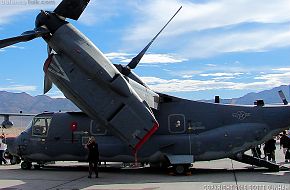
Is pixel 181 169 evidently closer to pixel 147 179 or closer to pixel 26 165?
pixel 147 179

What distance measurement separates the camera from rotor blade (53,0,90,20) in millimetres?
15117

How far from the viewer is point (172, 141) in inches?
648

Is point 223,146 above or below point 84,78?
below

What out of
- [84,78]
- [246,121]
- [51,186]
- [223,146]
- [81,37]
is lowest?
[51,186]

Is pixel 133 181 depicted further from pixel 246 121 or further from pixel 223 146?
pixel 246 121

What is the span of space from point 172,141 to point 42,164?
671 centimetres

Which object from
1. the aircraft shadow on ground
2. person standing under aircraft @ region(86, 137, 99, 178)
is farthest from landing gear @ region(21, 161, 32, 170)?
person standing under aircraft @ region(86, 137, 99, 178)

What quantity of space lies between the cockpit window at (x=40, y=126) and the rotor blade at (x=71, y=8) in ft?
18.0

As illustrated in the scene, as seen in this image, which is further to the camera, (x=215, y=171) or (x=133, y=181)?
(x=215, y=171)

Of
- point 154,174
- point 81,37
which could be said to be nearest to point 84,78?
point 81,37

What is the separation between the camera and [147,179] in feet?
48.9

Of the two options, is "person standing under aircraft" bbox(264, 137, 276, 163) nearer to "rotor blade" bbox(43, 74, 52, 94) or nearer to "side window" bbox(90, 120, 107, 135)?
"side window" bbox(90, 120, 107, 135)

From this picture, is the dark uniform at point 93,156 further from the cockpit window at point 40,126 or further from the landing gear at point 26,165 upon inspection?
the landing gear at point 26,165

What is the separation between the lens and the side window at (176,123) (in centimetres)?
1681
